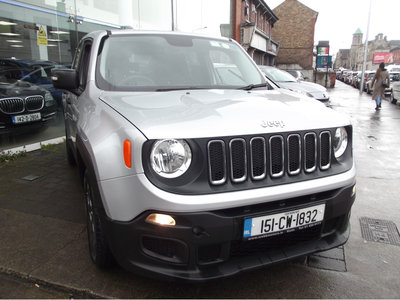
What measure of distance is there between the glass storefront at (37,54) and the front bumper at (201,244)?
4962 mm

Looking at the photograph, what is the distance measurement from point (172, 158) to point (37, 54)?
618 centimetres

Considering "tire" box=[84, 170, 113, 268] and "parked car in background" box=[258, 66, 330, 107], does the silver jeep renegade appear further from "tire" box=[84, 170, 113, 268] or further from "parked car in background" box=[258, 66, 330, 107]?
"parked car in background" box=[258, 66, 330, 107]

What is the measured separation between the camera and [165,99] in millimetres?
2418

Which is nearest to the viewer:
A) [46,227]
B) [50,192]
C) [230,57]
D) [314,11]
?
[46,227]

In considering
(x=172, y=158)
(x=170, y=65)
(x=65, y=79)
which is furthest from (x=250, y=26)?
(x=172, y=158)

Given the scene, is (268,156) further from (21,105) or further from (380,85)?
(380,85)

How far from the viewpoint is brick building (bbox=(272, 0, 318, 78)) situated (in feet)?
134

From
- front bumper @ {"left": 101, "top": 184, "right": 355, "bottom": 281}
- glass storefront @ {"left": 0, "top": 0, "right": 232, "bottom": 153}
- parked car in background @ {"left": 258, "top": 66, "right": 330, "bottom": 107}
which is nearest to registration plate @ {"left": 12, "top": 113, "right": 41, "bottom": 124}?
glass storefront @ {"left": 0, "top": 0, "right": 232, "bottom": 153}

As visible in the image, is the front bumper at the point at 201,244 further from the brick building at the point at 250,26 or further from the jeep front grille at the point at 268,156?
the brick building at the point at 250,26

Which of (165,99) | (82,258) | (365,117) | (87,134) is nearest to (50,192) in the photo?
(82,258)

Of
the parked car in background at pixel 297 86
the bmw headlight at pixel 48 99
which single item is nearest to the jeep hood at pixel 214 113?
the bmw headlight at pixel 48 99

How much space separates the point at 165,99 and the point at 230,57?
1.55 m

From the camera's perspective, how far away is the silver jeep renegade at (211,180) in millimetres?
1824

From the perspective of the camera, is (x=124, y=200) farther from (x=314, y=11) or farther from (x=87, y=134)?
(x=314, y=11)
